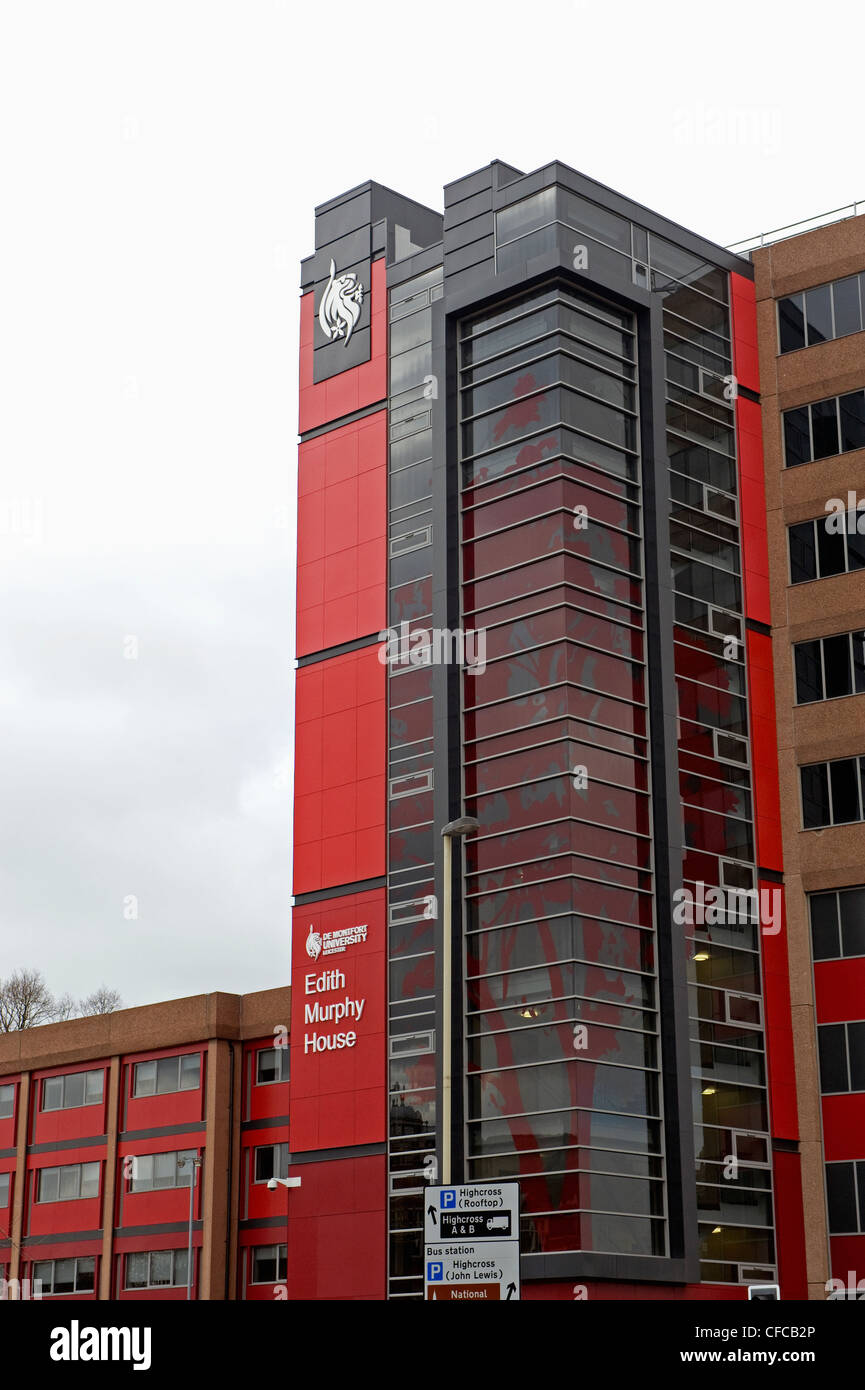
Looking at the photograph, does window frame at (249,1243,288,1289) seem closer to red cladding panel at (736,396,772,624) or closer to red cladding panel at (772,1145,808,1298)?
red cladding panel at (772,1145,808,1298)

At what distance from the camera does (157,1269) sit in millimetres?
62750

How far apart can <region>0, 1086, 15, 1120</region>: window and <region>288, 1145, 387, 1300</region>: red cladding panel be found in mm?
30335

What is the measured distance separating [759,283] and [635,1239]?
2677cm

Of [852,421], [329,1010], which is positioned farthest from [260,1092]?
[852,421]

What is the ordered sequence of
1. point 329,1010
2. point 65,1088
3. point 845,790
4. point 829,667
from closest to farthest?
1. point 845,790
2. point 329,1010
3. point 829,667
4. point 65,1088

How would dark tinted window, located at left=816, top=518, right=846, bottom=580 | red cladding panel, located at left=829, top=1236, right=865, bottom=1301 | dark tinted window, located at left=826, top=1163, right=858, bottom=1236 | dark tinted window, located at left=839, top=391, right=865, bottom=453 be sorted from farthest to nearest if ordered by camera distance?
dark tinted window, located at left=839, top=391, right=865, bottom=453 < dark tinted window, located at left=816, top=518, right=846, bottom=580 < dark tinted window, located at left=826, top=1163, right=858, bottom=1236 < red cladding panel, located at left=829, top=1236, right=865, bottom=1301

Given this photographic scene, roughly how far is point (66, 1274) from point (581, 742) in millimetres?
36491

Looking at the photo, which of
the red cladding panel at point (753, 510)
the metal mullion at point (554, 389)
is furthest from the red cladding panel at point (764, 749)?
the metal mullion at point (554, 389)

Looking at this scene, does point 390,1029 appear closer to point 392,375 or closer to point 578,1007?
point 578,1007

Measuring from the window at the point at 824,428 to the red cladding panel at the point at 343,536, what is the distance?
11369 millimetres

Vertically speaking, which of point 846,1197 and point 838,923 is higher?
point 838,923

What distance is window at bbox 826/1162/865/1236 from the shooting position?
137ft

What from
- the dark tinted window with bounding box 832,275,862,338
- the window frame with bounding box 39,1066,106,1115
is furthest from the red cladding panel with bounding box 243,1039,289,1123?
the dark tinted window with bounding box 832,275,862,338

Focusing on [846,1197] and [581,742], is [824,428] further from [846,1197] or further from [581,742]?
[846,1197]
